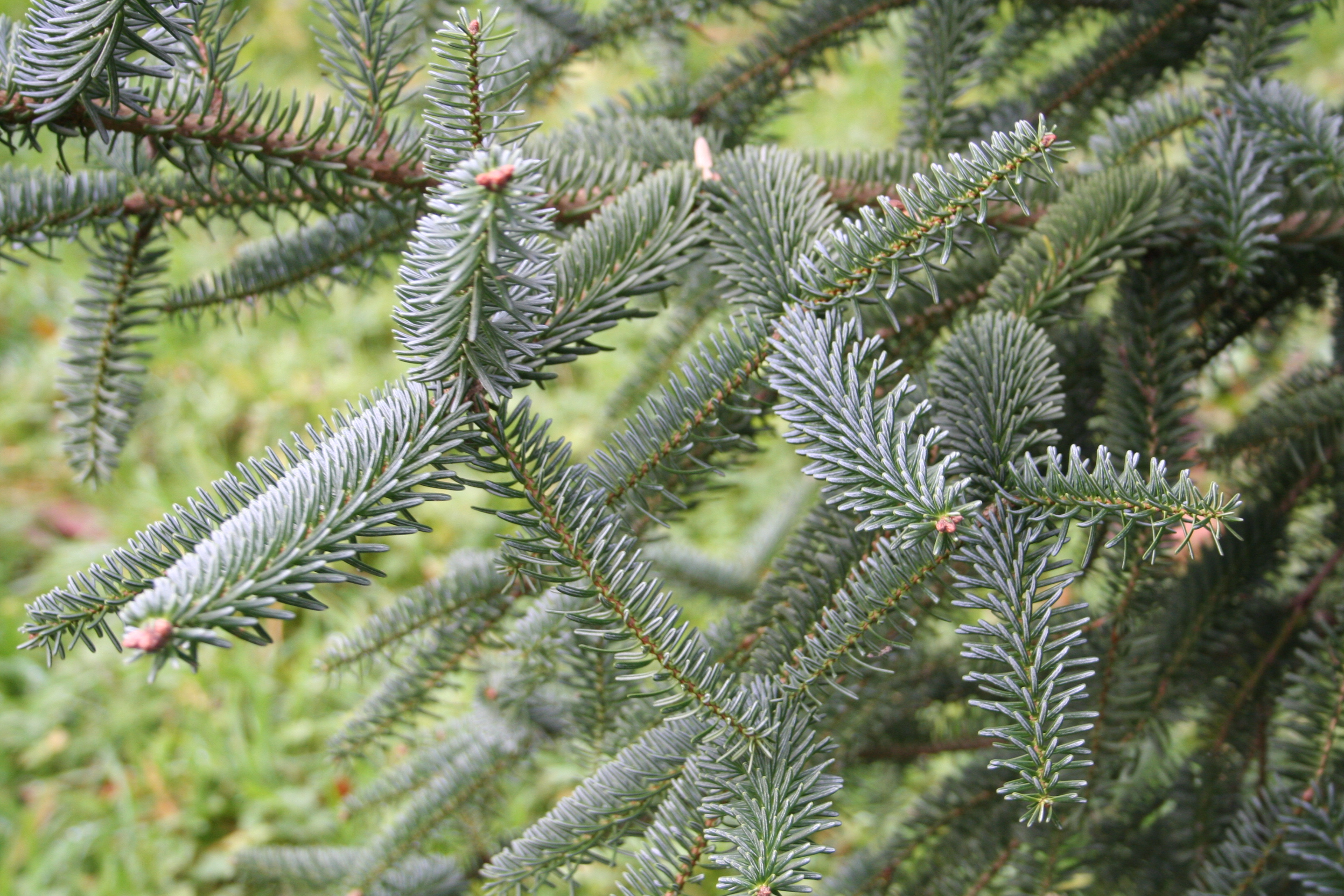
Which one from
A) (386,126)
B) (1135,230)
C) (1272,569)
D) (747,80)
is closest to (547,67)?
(747,80)

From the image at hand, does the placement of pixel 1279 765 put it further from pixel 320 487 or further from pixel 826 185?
pixel 320 487

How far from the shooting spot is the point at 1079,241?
552 mm

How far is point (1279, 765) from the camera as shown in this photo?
2.32 ft

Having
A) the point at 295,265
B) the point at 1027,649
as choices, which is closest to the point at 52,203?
the point at 295,265

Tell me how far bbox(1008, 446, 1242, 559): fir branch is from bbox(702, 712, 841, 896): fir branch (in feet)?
0.54

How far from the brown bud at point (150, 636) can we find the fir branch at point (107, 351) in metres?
0.46

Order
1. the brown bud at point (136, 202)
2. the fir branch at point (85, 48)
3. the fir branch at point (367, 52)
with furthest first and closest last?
Answer: the brown bud at point (136, 202) < the fir branch at point (367, 52) < the fir branch at point (85, 48)

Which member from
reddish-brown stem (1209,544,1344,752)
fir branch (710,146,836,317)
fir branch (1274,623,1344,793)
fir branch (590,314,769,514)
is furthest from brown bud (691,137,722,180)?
reddish-brown stem (1209,544,1344,752)

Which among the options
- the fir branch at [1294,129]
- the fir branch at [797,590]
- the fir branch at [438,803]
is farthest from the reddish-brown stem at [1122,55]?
the fir branch at [438,803]

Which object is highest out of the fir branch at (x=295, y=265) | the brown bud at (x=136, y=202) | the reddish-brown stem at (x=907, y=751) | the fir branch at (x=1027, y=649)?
the brown bud at (x=136, y=202)

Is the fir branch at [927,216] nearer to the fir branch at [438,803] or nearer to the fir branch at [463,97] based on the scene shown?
the fir branch at [463,97]

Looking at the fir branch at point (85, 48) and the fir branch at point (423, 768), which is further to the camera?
the fir branch at point (423, 768)

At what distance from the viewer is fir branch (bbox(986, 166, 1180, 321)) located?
0.54 meters

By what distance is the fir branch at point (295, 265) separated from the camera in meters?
0.69
